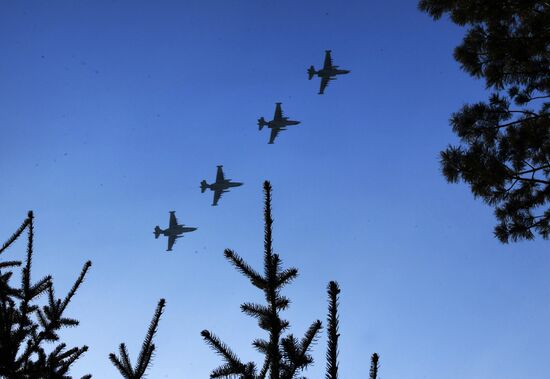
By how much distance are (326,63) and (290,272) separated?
34.9m

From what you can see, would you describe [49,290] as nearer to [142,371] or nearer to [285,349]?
[142,371]

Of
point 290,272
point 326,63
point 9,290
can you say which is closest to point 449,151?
point 290,272

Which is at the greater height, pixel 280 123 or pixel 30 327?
pixel 280 123

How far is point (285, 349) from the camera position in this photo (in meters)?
2.41

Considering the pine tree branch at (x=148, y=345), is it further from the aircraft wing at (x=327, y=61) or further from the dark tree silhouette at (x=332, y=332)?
the aircraft wing at (x=327, y=61)

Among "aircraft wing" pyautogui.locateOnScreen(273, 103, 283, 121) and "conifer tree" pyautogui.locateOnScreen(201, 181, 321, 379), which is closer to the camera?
"conifer tree" pyautogui.locateOnScreen(201, 181, 321, 379)

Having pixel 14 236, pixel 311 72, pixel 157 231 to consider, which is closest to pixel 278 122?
pixel 311 72

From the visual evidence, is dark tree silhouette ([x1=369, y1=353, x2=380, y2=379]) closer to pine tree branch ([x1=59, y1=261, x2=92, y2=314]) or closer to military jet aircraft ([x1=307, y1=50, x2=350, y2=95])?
pine tree branch ([x1=59, y1=261, x2=92, y2=314])

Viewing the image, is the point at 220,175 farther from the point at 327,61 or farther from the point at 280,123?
the point at 327,61

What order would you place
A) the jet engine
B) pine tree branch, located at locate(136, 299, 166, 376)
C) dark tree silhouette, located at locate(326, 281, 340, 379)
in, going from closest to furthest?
1. dark tree silhouette, located at locate(326, 281, 340, 379)
2. pine tree branch, located at locate(136, 299, 166, 376)
3. the jet engine

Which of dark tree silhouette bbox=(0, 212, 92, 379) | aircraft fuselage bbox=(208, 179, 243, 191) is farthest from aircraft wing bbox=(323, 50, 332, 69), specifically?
dark tree silhouette bbox=(0, 212, 92, 379)

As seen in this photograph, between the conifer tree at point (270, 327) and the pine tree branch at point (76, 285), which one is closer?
the conifer tree at point (270, 327)

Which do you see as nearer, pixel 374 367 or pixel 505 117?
pixel 374 367

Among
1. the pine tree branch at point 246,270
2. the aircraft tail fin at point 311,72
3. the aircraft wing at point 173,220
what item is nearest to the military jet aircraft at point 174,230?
the aircraft wing at point 173,220
